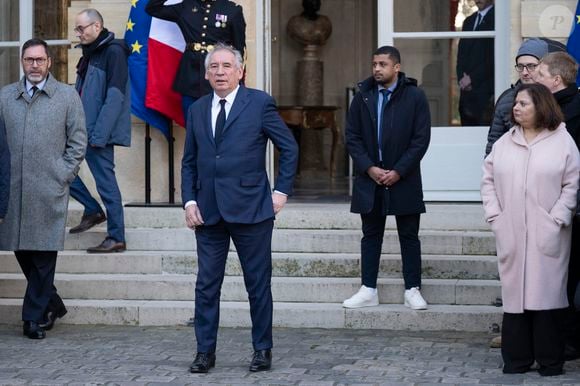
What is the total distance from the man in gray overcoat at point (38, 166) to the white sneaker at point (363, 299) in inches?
78.8

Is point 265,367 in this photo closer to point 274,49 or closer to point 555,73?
point 555,73

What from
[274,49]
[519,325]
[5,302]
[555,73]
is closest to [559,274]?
[519,325]

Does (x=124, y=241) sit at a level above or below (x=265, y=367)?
above

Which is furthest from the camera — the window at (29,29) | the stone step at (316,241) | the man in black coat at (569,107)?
the window at (29,29)

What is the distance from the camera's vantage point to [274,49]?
1697 cm

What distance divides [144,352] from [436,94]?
13.4 ft

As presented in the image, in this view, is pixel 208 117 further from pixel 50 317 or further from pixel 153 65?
pixel 153 65

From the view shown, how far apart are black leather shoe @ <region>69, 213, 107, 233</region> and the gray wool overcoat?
1.34 metres

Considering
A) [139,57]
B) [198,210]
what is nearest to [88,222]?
[139,57]

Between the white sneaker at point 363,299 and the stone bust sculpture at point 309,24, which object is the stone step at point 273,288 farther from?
the stone bust sculpture at point 309,24

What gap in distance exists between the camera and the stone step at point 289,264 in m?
9.18

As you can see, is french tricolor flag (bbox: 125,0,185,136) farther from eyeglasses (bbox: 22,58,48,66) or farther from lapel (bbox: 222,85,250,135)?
lapel (bbox: 222,85,250,135)

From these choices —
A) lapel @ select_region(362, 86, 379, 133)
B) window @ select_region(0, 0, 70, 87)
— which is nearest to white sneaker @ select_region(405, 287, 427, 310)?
lapel @ select_region(362, 86, 379, 133)

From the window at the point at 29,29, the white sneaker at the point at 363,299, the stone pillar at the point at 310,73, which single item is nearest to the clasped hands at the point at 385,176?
the white sneaker at the point at 363,299
